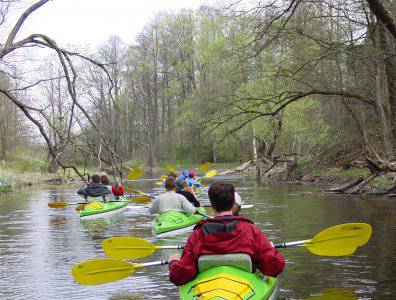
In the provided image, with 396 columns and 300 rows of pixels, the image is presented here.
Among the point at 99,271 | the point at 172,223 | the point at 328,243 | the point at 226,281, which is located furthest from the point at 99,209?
the point at 226,281

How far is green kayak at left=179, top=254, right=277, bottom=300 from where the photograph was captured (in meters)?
3.78

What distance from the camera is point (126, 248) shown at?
5.32m

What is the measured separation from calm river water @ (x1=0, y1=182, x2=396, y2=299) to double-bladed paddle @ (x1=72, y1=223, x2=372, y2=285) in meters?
0.47

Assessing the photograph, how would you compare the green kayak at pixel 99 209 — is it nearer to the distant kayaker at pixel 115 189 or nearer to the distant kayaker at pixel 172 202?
the distant kayaker at pixel 115 189

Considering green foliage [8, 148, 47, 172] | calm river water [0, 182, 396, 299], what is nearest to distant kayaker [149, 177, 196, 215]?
calm river water [0, 182, 396, 299]

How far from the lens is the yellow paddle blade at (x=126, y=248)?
17.3 ft

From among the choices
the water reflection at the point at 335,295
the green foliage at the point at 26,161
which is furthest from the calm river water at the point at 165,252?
the green foliage at the point at 26,161

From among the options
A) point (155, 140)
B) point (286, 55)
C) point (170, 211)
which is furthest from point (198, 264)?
point (155, 140)

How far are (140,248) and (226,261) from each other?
1527mm

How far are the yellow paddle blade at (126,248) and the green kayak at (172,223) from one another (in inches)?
132

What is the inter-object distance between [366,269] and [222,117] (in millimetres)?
7113

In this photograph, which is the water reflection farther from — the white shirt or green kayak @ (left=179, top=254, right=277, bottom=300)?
the white shirt

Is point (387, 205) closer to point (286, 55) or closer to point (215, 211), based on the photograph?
point (286, 55)

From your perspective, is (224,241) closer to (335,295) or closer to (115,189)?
(335,295)
